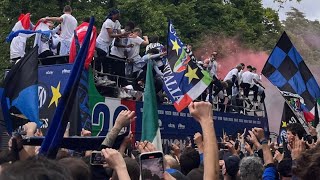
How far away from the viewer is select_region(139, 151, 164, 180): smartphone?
3994 mm

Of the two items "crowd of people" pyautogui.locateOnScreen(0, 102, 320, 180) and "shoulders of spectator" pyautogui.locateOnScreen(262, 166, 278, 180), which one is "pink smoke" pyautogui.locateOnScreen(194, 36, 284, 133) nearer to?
"crowd of people" pyautogui.locateOnScreen(0, 102, 320, 180)

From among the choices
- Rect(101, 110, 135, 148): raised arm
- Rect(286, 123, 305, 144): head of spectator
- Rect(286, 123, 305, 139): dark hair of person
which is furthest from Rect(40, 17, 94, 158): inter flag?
Rect(286, 123, 305, 139): dark hair of person

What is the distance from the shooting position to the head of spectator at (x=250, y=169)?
20.1 feet

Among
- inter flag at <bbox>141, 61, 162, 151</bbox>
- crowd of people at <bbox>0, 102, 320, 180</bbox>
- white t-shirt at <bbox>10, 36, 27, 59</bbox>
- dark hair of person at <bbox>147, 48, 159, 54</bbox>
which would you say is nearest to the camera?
crowd of people at <bbox>0, 102, 320, 180</bbox>

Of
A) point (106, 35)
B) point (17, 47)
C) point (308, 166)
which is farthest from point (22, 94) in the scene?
point (308, 166)

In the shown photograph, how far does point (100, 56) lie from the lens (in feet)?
47.5

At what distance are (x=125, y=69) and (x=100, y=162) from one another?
10551 millimetres

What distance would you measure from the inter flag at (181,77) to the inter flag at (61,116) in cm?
874

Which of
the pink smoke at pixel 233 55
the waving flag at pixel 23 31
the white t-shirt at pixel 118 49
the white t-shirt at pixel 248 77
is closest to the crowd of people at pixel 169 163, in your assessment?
the white t-shirt at pixel 118 49

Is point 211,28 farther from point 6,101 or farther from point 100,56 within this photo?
point 6,101

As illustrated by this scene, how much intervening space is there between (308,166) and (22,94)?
623 centimetres

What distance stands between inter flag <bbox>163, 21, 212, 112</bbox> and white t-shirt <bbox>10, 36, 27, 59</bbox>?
107 inches

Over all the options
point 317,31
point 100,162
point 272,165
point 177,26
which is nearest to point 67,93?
point 100,162

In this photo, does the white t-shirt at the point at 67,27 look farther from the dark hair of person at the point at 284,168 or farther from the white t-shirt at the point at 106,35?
the dark hair of person at the point at 284,168
